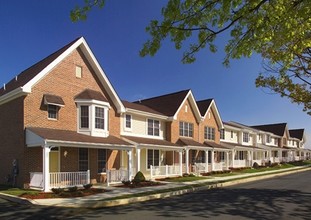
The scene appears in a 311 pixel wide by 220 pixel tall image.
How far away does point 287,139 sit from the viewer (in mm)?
79875

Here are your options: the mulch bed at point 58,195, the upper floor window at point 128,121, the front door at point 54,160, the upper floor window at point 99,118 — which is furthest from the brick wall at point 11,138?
the upper floor window at point 128,121

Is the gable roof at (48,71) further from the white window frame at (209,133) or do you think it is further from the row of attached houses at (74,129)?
the white window frame at (209,133)

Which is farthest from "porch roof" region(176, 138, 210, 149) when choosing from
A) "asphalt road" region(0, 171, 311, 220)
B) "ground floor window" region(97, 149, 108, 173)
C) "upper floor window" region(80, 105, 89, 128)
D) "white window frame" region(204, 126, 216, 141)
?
"asphalt road" region(0, 171, 311, 220)

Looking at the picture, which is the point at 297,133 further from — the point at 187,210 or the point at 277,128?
the point at 187,210

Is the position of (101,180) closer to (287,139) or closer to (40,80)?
(40,80)

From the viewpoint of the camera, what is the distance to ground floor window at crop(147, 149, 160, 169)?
29962 millimetres

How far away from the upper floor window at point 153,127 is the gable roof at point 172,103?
66.0 inches

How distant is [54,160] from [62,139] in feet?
8.74

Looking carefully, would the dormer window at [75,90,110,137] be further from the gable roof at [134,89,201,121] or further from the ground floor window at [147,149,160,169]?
the gable roof at [134,89,201,121]

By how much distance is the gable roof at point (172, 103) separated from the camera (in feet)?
110

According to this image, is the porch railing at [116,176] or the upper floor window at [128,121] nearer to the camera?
the porch railing at [116,176]

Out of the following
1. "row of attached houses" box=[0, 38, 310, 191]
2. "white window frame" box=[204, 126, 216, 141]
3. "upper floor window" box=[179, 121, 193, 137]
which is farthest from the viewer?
"white window frame" box=[204, 126, 216, 141]

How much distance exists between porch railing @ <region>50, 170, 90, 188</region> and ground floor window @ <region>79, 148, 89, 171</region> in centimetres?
Result: 99

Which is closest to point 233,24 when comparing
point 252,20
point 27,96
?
point 252,20
